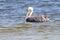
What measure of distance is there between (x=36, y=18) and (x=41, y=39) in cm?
479

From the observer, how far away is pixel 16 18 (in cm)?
1523

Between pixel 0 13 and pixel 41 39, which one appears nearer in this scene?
pixel 41 39

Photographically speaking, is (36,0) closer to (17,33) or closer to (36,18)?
(36,18)

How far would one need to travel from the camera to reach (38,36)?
11.1 meters

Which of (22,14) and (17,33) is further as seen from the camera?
(22,14)

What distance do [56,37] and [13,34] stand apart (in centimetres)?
142

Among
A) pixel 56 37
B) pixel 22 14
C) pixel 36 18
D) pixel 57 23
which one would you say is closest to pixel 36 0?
pixel 22 14

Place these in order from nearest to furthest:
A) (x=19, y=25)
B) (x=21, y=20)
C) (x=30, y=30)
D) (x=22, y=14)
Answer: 1. (x=30, y=30)
2. (x=19, y=25)
3. (x=21, y=20)
4. (x=22, y=14)

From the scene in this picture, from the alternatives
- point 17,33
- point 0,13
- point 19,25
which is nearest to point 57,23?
point 19,25

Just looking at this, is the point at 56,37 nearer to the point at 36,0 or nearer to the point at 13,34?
the point at 13,34

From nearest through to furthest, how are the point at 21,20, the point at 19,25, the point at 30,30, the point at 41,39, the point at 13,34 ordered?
the point at 41,39, the point at 13,34, the point at 30,30, the point at 19,25, the point at 21,20

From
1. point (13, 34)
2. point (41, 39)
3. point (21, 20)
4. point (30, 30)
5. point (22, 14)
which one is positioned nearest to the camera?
point (41, 39)

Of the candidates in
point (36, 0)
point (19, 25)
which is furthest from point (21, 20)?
point (36, 0)

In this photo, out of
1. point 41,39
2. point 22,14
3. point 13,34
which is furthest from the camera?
point 22,14
